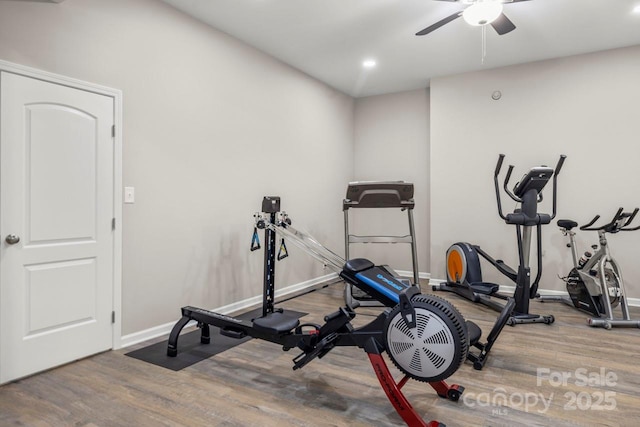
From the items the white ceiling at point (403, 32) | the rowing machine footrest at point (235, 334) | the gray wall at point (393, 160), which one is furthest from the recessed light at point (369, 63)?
the rowing machine footrest at point (235, 334)

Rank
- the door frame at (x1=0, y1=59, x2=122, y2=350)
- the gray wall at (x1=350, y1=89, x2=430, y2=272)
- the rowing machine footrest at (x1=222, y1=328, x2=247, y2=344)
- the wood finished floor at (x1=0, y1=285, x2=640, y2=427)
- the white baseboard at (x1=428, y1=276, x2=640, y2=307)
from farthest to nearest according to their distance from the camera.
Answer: the gray wall at (x1=350, y1=89, x2=430, y2=272)
the white baseboard at (x1=428, y1=276, x2=640, y2=307)
the door frame at (x1=0, y1=59, x2=122, y2=350)
the rowing machine footrest at (x1=222, y1=328, x2=247, y2=344)
the wood finished floor at (x1=0, y1=285, x2=640, y2=427)

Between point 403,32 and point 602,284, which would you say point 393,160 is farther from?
point 602,284

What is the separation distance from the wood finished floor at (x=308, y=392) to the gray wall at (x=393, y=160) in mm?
3097

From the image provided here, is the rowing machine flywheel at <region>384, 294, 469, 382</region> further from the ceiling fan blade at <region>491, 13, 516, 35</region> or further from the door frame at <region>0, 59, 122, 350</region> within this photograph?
the ceiling fan blade at <region>491, 13, 516, 35</region>

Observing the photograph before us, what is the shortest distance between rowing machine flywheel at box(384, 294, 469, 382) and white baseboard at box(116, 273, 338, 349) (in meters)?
2.23

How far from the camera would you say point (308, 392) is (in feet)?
7.80

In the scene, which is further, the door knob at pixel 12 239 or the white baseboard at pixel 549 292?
the white baseboard at pixel 549 292

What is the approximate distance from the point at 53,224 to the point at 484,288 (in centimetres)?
409

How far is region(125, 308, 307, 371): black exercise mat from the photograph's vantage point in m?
2.82

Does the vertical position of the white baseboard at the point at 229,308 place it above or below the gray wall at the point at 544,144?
below

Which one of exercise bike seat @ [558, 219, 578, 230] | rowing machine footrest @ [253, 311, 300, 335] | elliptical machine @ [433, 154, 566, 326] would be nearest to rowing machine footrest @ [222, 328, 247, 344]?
rowing machine footrest @ [253, 311, 300, 335]

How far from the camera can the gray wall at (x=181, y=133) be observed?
2838 mm

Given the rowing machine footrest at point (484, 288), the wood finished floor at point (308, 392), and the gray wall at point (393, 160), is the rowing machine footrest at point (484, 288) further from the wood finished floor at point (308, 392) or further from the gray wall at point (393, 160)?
the gray wall at point (393, 160)

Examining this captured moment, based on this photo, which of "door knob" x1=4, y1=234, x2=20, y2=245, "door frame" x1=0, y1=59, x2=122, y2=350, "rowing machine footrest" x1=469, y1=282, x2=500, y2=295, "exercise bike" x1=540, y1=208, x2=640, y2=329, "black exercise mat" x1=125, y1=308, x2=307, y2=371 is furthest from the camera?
"rowing machine footrest" x1=469, y1=282, x2=500, y2=295
